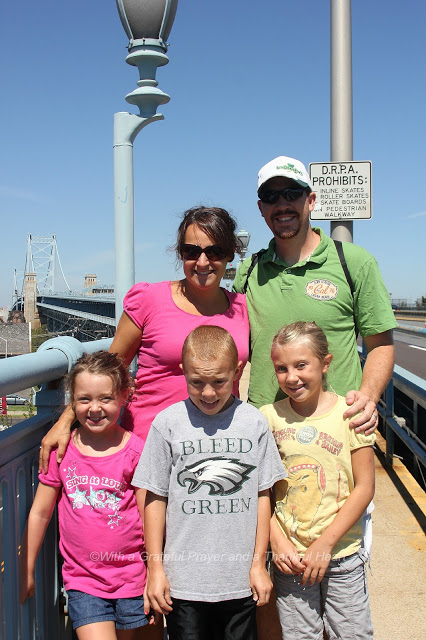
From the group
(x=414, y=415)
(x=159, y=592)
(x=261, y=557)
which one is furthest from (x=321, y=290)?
(x=414, y=415)

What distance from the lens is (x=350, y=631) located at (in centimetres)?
219

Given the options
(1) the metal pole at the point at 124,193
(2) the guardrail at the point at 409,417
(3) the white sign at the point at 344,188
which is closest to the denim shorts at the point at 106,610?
(1) the metal pole at the point at 124,193

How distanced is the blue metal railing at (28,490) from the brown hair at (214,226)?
2.24 feet

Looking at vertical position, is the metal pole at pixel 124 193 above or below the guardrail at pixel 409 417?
above

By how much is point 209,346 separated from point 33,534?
0.97 m

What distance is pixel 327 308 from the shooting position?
8.13ft

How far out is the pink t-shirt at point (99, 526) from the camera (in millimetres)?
2143

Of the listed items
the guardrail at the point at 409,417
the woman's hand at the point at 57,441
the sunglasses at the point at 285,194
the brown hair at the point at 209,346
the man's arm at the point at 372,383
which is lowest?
the guardrail at the point at 409,417

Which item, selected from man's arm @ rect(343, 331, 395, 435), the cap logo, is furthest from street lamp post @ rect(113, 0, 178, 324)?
man's arm @ rect(343, 331, 395, 435)

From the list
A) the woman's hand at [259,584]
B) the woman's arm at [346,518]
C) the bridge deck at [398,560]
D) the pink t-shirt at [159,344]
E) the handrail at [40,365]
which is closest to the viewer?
the handrail at [40,365]

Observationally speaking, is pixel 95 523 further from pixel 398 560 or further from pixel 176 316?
pixel 398 560

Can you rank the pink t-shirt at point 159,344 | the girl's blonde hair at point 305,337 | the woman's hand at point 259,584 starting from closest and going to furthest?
the woman's hand at point 259,584 < the girl's blonde hair at point 305,337 < the pink t-shirt at point 159,344

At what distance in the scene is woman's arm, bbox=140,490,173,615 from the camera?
2.02m

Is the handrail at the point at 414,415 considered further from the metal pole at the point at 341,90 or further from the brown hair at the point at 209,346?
the brown hair at the point at 209,346
